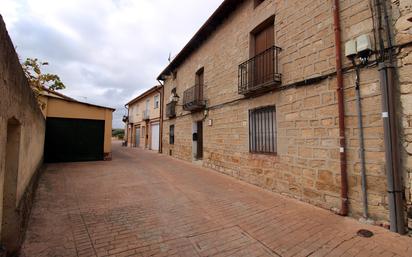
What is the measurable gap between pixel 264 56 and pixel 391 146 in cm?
359

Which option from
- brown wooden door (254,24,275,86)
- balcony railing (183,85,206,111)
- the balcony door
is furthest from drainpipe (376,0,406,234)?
balcony railing (183,85,206,111)

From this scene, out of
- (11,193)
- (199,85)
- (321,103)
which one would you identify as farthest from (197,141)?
(11,193)

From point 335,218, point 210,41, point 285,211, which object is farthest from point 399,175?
point 210,41

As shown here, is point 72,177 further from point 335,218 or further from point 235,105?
point 335,218

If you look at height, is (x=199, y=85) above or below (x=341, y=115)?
above

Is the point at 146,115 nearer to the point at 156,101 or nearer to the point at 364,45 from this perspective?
the point at 156,101

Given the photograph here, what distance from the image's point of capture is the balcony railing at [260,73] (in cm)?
509

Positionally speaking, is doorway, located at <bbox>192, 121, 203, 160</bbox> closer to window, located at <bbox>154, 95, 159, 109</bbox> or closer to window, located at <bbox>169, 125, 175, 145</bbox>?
window, located at <bbox>169, 125, 175, 145</bbox>

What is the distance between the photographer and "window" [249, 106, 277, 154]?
5359mm

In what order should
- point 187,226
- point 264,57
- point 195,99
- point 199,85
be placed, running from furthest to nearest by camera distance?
point 199,85 → point 195,99 → point 264,57 → point 187,226

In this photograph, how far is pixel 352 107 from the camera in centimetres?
354

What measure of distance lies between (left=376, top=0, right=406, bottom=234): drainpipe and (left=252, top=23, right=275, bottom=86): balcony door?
234cm

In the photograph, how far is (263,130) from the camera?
562 cm

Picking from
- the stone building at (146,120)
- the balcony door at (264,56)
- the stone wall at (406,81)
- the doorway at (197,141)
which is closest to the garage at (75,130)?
the doorway at (197,141)
